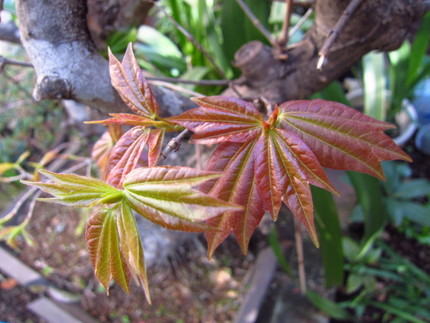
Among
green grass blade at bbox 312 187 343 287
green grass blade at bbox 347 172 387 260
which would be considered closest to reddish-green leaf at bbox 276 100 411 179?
green grass blade at bbox 312 187 343 287

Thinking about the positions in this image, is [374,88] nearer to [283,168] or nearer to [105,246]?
[283,168]

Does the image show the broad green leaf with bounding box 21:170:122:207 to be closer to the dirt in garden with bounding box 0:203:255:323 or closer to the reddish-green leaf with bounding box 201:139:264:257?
the reddish-green leaf with bounding box 201:139:264:257

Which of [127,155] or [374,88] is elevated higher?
[127,155]

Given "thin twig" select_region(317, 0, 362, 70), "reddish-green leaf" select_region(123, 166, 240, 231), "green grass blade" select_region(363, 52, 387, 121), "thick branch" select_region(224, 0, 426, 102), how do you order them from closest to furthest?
"reddish-green leaf" select_region(123, 166, 240, 231)
"thin twig" select_region(317, 0, 362, 70)
"thick branch" select_region(224, 0, 426, 102)
"green grass blade" select_region(363, 52, 387, 121)

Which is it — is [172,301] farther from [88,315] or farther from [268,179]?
[268,179]

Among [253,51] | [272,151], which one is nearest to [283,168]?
[272,151]

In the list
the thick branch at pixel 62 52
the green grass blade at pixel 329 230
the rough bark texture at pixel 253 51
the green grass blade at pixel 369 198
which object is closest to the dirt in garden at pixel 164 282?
the green grass blade at pixel 329 230

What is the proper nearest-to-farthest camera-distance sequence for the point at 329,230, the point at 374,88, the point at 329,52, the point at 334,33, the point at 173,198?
the point at 173,198 → the point at 334,33 → the point at 329,52 → the point at 329,230 → the point at 374,88
